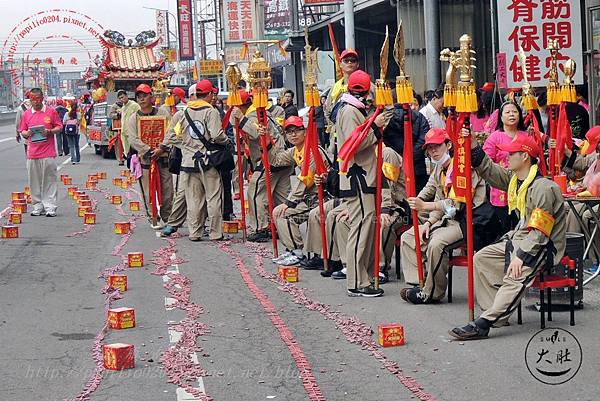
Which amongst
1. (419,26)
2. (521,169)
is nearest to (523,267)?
(521,169)

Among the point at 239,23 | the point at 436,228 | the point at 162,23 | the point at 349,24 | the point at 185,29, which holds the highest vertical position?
the point at 162,23

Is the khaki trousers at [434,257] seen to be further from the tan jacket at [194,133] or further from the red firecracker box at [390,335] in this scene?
the tan jacket at [194,133]

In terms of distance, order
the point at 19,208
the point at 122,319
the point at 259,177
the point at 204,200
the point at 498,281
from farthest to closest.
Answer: the point at 19,208 → the point at 204,200 → the point at 259,177 → the point at 122,319 → the point at 498,281

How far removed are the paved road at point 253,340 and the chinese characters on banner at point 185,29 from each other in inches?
2336

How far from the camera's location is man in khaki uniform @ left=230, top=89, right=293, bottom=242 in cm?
1346

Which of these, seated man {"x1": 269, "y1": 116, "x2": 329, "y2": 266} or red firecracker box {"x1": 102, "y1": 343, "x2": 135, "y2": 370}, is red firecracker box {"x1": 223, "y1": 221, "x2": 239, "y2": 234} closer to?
seated man {"x1": 269, "y1": 116, "x2": 329, "y2": 266}

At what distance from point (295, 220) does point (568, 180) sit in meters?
2.91

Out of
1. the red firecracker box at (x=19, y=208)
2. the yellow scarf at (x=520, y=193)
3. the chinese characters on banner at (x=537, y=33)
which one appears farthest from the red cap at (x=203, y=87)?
the yellow scarf at (x=520, y=193)

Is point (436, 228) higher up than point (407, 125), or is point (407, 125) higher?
point (407, 125)

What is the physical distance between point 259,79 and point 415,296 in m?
3.87

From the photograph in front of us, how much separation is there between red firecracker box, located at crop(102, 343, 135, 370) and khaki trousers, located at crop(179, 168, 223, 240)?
6575 mm

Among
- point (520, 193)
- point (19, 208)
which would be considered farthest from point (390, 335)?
point (19, 208)

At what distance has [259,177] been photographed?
550 inches

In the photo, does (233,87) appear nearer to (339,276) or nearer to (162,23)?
(339,276)
